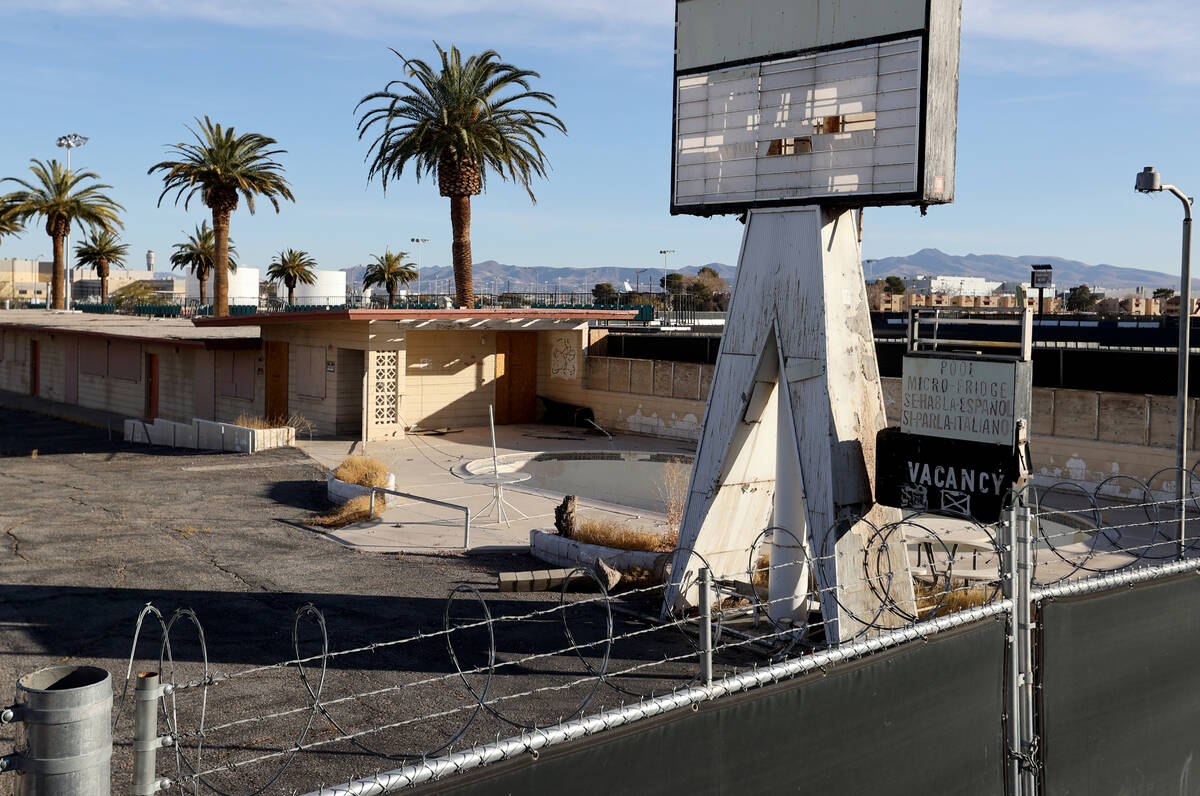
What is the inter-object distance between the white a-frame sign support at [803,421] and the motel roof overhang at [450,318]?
65.7ft

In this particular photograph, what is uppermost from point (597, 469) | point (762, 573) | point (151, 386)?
point (151, 386)

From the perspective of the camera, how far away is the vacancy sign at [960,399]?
1154 cm

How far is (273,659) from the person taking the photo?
1280 centimetres

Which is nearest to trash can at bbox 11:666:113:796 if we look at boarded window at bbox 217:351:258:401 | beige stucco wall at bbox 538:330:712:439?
beige stucco wall at bbox 538:330:712:439

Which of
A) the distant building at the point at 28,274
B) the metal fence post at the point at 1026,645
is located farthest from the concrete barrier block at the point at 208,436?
the distant building at the point at 28,274

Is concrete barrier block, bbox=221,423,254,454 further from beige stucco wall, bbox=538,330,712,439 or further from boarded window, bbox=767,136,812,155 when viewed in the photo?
boarded window, bbox=767,136,812,155

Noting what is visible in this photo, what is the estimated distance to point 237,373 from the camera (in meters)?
37.7

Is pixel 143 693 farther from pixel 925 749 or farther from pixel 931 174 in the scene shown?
pixel 931 174

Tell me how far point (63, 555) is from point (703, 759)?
53.4 feet

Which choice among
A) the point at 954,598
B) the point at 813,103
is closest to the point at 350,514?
the point at 954,598

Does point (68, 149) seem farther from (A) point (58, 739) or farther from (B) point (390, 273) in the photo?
(A) point (58, 739)

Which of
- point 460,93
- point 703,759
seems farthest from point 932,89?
point 460,93

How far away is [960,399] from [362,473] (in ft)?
52.9

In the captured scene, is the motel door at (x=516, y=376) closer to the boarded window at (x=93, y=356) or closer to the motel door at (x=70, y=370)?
the boarded window at (x=93, y=356)
